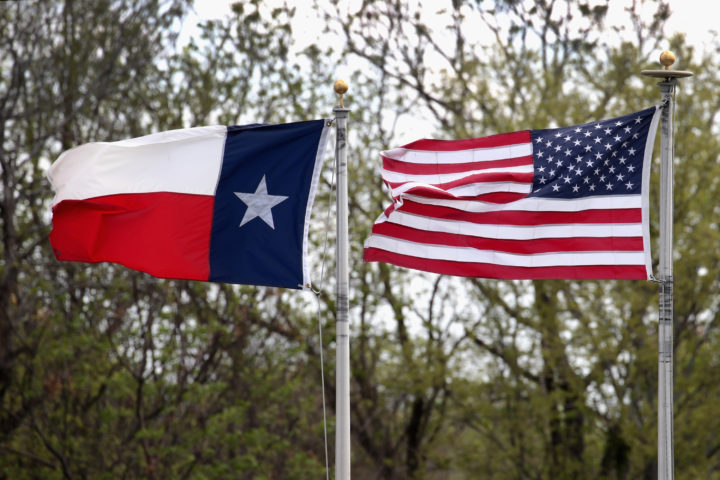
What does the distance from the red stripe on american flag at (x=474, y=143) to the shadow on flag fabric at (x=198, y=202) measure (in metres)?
0.83

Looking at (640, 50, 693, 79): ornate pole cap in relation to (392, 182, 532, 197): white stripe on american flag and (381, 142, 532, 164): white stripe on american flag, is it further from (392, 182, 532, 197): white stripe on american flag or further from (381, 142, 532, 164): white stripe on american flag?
(392, 182, 532, 197): white stripe on american flag

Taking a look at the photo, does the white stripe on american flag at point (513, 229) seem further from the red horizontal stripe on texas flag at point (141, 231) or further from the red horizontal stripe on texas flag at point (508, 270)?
the red horizontal stripe on texas flag at point (141, 231)

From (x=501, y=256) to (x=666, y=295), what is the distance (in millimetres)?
1244

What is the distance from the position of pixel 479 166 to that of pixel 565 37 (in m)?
12.0

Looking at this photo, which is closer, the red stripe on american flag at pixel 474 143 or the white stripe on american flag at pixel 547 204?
the white stripe on american flag at pixel 547 204

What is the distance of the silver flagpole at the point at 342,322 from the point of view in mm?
7195

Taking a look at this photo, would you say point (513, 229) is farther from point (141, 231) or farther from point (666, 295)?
point (141, 231)

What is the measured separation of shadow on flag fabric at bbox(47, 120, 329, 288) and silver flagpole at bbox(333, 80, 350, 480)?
0.80 feet

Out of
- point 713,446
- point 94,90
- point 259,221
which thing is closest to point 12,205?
point 94,90

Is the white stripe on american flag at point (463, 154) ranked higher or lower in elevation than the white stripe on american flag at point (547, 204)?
higher

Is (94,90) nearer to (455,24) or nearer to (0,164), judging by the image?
(0,164)

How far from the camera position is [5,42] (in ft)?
53.8

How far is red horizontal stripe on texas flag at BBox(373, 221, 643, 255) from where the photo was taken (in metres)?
7.47

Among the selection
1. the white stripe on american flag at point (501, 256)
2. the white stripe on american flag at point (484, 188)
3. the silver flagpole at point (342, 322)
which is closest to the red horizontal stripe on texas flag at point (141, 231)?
the silver flagpole at point (342, 322)
